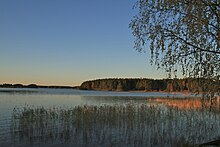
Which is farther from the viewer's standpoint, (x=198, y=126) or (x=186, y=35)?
(x=198, y=126)

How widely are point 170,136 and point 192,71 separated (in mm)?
6591

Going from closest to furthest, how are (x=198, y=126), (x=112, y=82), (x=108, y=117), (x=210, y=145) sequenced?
(x=210, y=145) < (x=198, y=126) < (x=108, y=117) < (x=112, y=82)

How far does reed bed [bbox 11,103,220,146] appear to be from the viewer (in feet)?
38.8

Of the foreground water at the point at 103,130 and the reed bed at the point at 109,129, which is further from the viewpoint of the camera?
the reed bed at the point at 109,129

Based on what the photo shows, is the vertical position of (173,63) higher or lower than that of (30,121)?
higher

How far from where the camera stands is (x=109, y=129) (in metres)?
14.2

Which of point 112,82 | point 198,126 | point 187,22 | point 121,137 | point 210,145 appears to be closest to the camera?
point 187,22

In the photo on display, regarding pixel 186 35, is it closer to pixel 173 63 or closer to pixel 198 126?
pixel 173 63

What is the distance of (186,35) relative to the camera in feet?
22.7

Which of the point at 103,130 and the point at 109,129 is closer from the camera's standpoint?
A: the point at 103,130

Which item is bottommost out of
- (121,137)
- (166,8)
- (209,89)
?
(121,137)

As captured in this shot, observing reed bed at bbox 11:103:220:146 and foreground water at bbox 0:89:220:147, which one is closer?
foreground water at bbox 0:89:220:147

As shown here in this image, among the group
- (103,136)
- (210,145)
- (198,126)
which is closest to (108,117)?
(103,136)

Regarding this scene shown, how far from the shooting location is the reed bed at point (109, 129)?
1182cm
